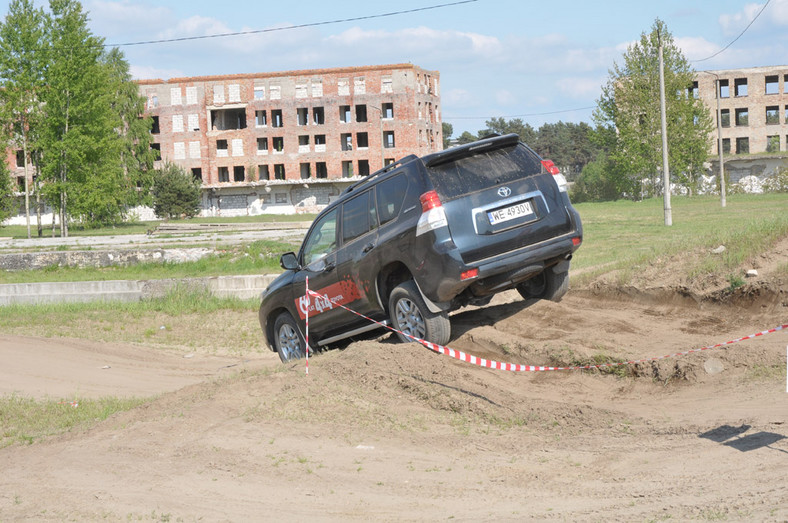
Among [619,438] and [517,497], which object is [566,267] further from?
[517,497]

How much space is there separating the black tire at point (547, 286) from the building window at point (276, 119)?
74.2m

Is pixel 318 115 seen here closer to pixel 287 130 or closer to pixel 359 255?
pixel 287 130

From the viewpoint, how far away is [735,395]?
295 inches

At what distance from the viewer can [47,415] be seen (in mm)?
10266

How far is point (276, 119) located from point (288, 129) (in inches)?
76.8

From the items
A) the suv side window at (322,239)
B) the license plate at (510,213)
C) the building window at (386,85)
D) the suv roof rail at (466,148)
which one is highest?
the building window at (386,85)

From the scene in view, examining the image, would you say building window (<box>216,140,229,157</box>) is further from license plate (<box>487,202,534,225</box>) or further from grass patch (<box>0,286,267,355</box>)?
license plate (<box>487,202,534,225</box>)

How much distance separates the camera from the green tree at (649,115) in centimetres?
6362

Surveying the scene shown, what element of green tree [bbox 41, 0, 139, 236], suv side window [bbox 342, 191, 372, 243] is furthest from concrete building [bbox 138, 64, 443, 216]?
suv side window [bbox 342, 191, 372, 243]

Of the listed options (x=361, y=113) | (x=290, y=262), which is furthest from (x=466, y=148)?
(x=361, y=113)

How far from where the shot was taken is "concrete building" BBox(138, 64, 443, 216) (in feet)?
264

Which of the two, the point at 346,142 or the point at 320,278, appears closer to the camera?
the point at 320,278

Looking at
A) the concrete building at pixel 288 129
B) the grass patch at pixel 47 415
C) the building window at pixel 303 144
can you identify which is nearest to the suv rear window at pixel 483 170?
the grass patch at pixel 47 415

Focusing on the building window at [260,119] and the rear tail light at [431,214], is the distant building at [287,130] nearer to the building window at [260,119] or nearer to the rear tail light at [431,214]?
the building window at [260,119]
